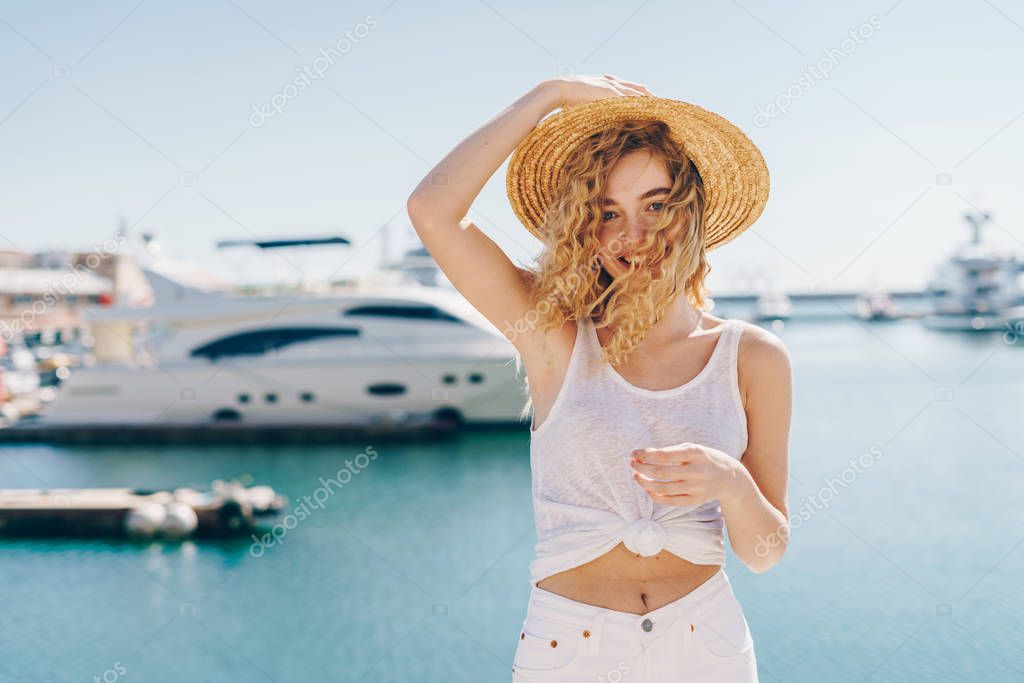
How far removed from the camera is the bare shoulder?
1.26 meters

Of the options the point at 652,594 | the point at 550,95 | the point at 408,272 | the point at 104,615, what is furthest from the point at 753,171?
the point at 408,272

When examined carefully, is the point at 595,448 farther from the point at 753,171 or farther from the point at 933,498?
the point at 933,498

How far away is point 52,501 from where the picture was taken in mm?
12906

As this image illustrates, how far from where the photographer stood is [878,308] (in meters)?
75.3

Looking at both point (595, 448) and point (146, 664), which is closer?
point (595, 448)

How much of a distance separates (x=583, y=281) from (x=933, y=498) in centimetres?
1510

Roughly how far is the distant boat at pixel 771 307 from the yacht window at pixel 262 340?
187ft

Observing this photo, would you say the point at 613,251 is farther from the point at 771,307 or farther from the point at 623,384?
the point at 771,307

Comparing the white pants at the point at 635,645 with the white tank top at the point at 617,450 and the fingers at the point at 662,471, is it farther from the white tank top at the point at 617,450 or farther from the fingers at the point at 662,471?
the fingers at the point at 662,471

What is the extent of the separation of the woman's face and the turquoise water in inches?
312

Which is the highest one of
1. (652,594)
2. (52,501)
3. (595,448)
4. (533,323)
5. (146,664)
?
(533,323)

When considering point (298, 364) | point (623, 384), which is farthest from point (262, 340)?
point (623, 384)

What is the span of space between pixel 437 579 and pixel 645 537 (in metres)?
10.1

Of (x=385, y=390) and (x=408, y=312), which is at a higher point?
(x=408, y=312)
